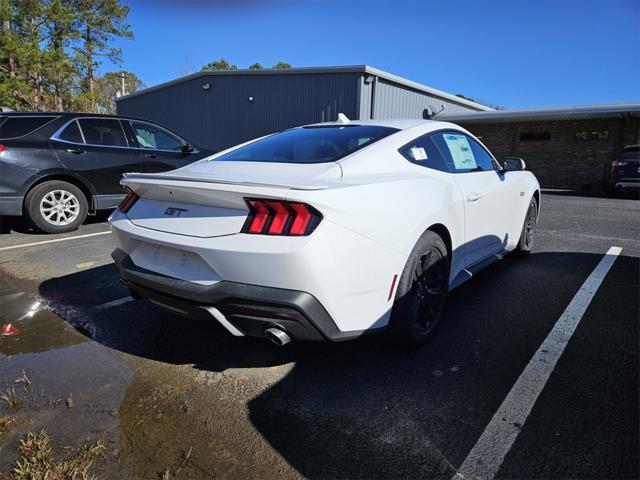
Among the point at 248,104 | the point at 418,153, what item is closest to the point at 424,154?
the point at 418,153

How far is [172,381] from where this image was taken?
2477 mm

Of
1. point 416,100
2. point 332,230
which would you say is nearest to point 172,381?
point 332,230

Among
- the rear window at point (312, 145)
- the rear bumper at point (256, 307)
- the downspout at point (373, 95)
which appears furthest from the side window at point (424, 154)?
the downspout at point (373, 95)

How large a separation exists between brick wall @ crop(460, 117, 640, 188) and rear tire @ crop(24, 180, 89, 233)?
16.7 meters

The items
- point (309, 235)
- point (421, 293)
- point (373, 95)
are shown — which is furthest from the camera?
point (373, 95)

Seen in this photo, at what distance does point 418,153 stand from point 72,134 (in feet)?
17.5

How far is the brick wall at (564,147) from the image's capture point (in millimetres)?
16000

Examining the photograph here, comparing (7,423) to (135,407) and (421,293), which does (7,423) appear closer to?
(135,407)

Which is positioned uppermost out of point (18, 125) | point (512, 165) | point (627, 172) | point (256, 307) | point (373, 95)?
point (373, 95)

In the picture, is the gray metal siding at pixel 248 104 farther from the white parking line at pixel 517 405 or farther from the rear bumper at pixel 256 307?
the rear bumper at pixel 256 307

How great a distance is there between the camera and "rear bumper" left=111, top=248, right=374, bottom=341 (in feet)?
6.70

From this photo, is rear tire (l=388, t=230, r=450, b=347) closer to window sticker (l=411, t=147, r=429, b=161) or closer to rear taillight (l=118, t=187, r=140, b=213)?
window sticker (l=411, t=147, r=429, b=161)

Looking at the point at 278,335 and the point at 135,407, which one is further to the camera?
the point at 135,407

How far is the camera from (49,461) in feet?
5.97
